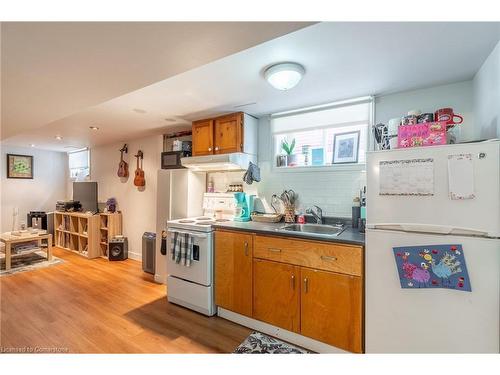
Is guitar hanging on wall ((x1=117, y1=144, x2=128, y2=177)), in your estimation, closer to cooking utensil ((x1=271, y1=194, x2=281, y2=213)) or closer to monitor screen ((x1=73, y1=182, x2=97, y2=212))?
monitor screen ((x1=73, y1=182, x2=97, y2=212))

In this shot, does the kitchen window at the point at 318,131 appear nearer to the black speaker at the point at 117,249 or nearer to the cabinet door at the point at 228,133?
the cabinet door at the point at 228,133

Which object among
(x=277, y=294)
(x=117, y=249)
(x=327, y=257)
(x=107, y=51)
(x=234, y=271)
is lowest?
(x=117, y=249)

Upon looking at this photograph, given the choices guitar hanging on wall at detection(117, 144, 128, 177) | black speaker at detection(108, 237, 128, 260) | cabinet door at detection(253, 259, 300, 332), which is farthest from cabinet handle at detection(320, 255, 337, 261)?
guitar hanging on wall at detection(117, 144, 128, 177)

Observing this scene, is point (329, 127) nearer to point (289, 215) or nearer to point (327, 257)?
point (289, 215)

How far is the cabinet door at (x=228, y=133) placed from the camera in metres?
2.65

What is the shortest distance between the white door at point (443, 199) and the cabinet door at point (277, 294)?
81 cm

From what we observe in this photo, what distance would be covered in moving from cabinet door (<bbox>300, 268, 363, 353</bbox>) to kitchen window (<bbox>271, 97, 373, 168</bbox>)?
1209 millimetres

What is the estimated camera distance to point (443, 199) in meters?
1.39

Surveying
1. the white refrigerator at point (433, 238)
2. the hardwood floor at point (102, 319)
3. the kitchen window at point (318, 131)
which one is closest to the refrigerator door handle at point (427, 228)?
the white refrigerator at point (433, 238)

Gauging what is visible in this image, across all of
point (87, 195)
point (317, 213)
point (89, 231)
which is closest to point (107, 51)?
point (317, 213)

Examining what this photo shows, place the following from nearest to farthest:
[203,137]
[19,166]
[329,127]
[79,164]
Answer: [329,127], [203,137], [19,166], [79,164]

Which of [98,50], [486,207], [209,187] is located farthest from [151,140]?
[486,207]

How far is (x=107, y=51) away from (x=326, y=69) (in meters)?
1.45
